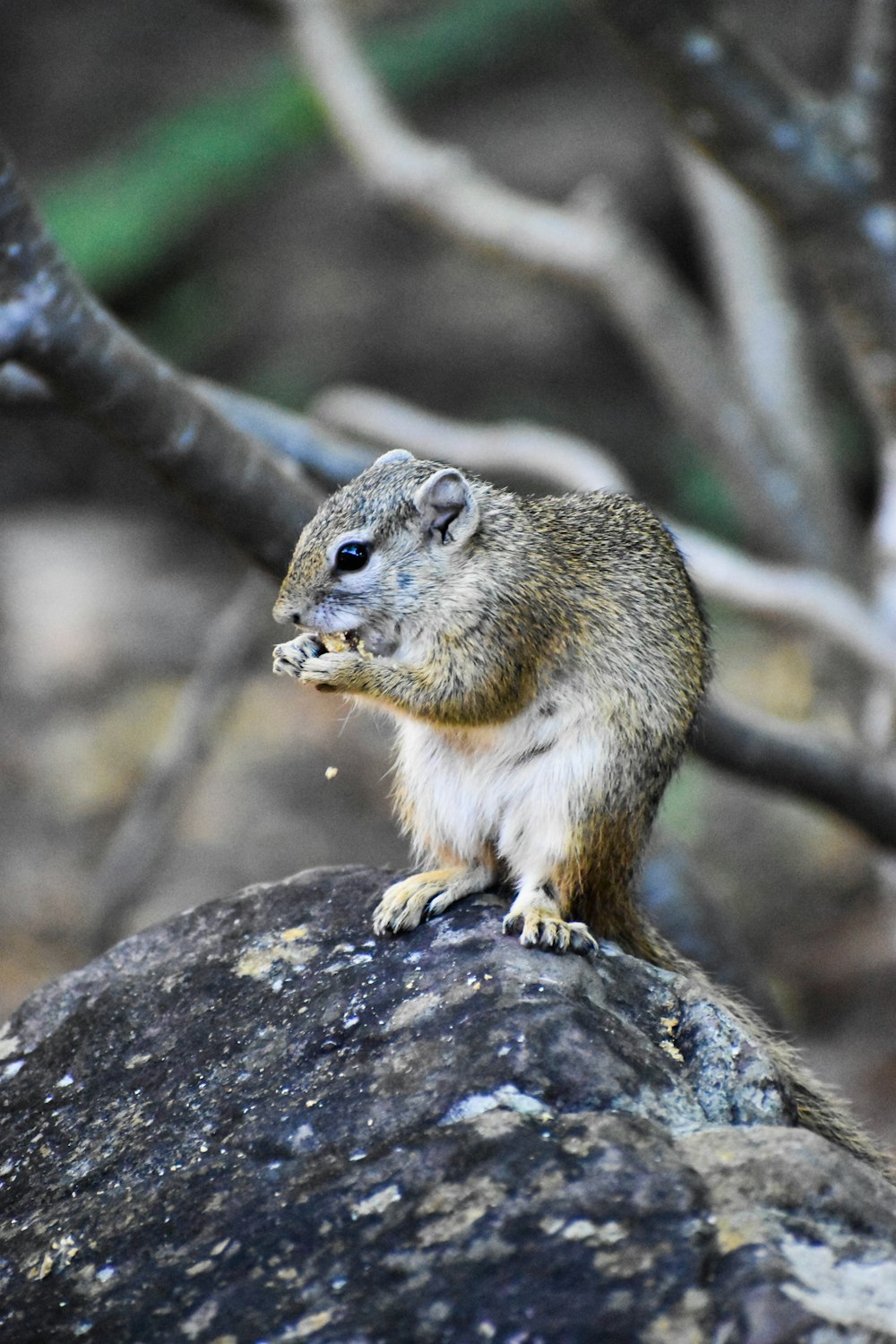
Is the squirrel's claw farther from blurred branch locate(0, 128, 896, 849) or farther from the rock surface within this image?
blurred branch locate(0, 128, 896, 849)

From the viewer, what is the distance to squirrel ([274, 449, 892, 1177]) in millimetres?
3084

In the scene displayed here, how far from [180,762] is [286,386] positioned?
18.0 ft

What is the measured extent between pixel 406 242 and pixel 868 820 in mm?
7758

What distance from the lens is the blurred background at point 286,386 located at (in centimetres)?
841

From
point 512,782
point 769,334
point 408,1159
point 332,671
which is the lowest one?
point 408,1159

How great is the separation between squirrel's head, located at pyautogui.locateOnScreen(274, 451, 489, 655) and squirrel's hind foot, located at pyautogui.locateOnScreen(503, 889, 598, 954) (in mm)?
796

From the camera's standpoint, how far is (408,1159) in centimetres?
228

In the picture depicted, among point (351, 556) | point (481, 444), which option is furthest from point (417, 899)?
point (481, 444)

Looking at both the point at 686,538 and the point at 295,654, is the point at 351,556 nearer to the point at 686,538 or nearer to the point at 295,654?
the point at 295,654

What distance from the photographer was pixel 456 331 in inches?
444

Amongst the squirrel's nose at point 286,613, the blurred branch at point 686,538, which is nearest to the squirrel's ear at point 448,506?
the squirrel's nose at point 286,613

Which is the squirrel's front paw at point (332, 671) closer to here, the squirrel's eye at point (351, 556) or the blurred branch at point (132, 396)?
the squirrel's eye at point (351, 556)

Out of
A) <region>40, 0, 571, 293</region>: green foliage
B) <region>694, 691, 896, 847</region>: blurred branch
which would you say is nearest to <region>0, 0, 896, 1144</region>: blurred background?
<region>40, 0, 571, 293</region>: green foliage

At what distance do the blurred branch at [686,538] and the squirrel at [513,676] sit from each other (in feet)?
4.81
